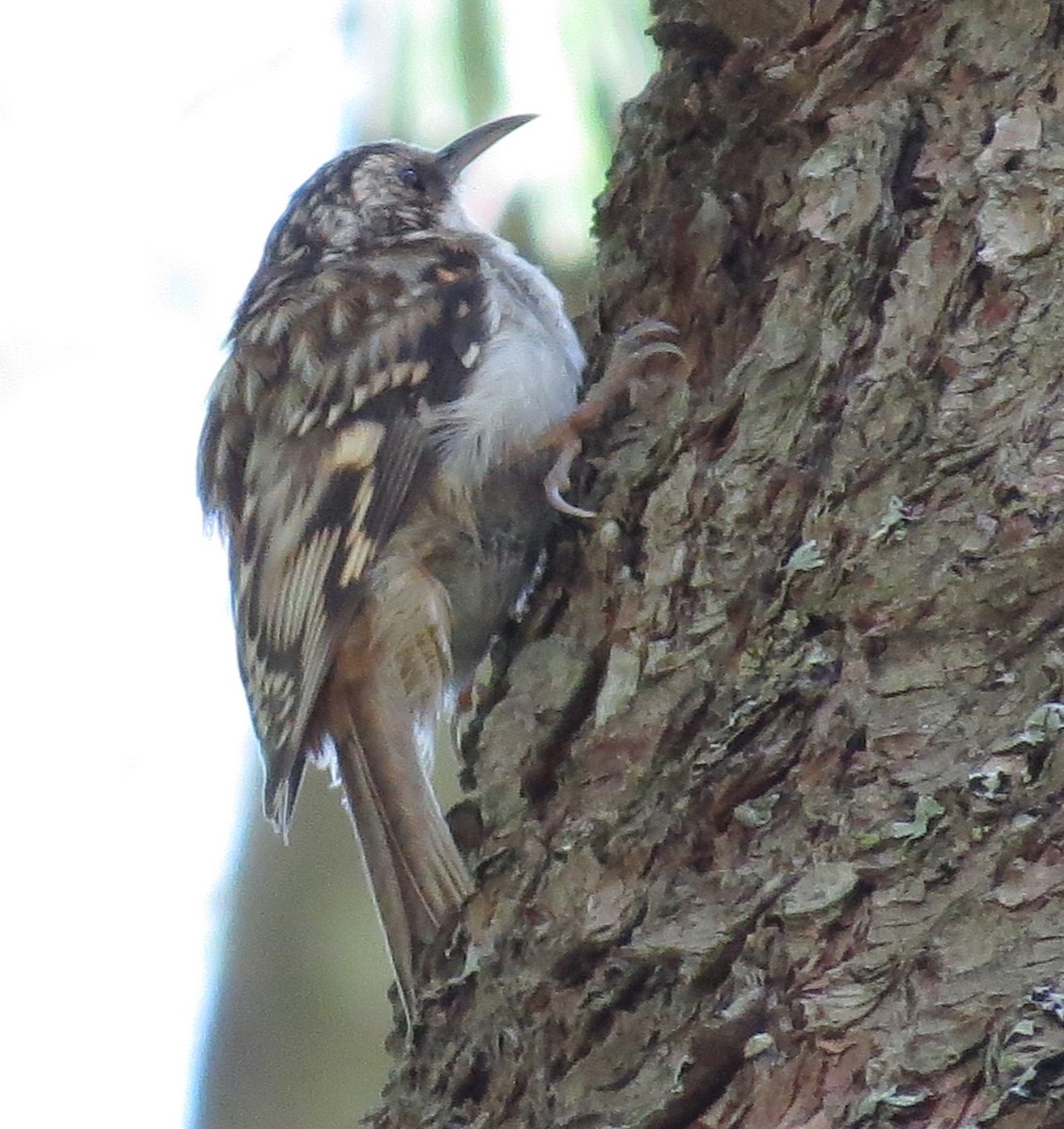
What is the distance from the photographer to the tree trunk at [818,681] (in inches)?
39.0

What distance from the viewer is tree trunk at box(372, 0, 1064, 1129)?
991 millimetres

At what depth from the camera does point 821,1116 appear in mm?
953

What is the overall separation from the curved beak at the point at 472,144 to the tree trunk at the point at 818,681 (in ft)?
1.86

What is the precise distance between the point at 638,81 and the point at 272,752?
0.86 m

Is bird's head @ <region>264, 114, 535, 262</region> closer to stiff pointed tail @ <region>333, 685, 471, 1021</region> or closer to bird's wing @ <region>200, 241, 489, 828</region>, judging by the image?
bird's wing @ <region>200, 241, 489, 828</region>

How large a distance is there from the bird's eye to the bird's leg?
75 cm

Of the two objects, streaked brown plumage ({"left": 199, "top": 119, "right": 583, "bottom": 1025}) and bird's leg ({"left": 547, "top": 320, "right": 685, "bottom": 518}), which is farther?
streaked brown plumage ({"left": 199, "top": 119, "right": 583, "bottom": 1025})

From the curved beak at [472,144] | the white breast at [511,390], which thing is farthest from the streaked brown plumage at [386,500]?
the curved beak at [472,144]

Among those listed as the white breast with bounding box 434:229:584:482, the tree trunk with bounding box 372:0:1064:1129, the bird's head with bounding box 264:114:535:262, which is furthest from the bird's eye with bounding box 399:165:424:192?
the tree trunk with bounding box 372:0:1064:1129

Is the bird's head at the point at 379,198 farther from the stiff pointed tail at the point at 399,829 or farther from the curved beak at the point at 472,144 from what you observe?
the stiff pointed tail at the point at 399,829

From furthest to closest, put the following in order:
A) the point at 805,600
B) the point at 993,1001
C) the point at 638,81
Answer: the point at 638,81 → the point at 805,600 → the point at 993,1001

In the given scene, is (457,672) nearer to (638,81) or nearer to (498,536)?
(498,536)

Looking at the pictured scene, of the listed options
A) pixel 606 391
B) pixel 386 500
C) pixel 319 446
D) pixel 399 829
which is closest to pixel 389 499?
pixel 386 500

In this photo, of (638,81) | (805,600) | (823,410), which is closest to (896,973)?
(805,600)
